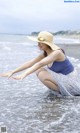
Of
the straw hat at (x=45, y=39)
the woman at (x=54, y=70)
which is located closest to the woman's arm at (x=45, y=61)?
the woman at (x=54, y=70)

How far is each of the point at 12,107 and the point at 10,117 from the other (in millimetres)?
645

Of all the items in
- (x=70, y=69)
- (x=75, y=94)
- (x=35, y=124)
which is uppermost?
(x=70, y=69)

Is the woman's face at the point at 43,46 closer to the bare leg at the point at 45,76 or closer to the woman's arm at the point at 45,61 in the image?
the woman's arm at the point at 45,61

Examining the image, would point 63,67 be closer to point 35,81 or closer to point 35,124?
point 35,124

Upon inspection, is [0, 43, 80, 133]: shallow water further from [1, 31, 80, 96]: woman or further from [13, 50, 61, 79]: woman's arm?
[13, 50, 61, 79]: woman's arm

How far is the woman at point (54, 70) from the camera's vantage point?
6246 millimetres

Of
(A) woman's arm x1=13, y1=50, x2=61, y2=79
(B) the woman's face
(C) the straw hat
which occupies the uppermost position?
(C) the straw hat

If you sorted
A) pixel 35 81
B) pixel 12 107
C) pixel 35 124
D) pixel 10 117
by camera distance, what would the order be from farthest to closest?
pixel 35 81
pixel 12 107
pixel 10 117
pixel 35 124

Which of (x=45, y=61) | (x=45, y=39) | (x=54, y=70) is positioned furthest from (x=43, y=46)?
(x=54, y=70)

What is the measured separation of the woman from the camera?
625cm

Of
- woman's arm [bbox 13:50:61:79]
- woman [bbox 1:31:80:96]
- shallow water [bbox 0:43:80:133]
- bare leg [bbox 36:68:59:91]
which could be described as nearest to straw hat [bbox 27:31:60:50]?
woman [bbox 1:31:80:96]

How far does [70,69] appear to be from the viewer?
6.58 metres

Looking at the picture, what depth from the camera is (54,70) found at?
21.5ft

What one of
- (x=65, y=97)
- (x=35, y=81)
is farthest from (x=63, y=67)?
(x=35, y=81)
